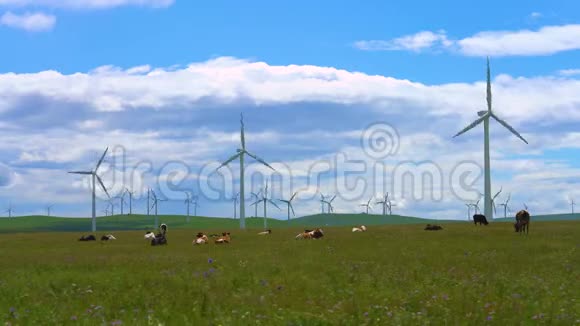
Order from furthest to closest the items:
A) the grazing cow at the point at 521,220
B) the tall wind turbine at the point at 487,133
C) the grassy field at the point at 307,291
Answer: the tall wind turbine at the point at 487,133
the grazing cow at the point at 521,220
the grassy field at the point at 307,291

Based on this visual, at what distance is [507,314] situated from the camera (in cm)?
1498

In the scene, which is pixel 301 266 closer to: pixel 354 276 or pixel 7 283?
pixel 354 276

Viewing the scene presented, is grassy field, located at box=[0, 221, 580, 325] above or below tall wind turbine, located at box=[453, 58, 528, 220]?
below

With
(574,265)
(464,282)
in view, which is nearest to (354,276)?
(464,282)

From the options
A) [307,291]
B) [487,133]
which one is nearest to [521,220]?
[307,291]

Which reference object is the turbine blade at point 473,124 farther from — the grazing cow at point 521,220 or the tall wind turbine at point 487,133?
the grazing cow at point 521,220

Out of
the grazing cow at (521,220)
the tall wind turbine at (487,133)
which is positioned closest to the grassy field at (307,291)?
the grazing cow at (521,220)

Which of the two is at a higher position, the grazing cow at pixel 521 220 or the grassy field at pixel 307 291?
the grazing cow at pixel 521 220

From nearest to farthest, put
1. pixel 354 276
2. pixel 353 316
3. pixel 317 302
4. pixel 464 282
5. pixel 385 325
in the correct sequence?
1. pixel 385 325
2. pixel 353 316
3. pixel 317 302
4. pixel 464 282
5. pixel 354 276

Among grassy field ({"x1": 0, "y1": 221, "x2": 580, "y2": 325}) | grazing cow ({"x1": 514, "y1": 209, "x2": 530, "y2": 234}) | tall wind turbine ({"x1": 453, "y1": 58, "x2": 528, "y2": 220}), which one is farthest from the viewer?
tall wind turbine ({"x1": 453, "y1": 58, "x2": 528, "y2": 220})

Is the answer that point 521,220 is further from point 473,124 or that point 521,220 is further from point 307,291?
point 473,124

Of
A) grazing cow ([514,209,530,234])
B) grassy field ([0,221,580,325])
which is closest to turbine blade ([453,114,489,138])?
grazing cow ([514,209,530,234])

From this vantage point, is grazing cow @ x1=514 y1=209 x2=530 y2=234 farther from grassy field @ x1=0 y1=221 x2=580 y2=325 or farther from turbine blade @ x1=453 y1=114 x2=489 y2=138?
turbine blade @ x1=453 y1=114 x2=489 y2=138

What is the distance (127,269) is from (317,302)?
11320 mm
